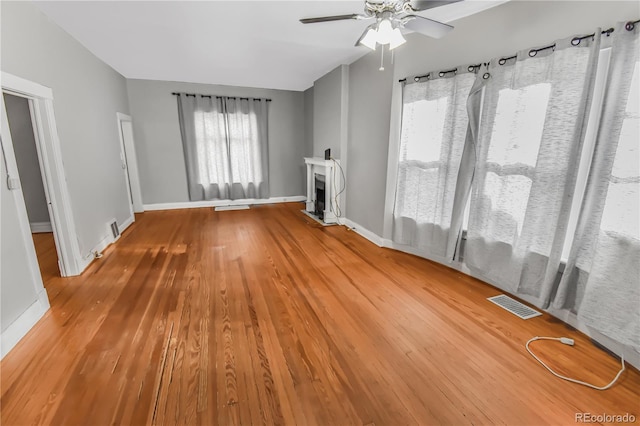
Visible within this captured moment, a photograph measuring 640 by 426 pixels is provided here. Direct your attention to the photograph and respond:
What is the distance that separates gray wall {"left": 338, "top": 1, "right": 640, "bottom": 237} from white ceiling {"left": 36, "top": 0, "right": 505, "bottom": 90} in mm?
190

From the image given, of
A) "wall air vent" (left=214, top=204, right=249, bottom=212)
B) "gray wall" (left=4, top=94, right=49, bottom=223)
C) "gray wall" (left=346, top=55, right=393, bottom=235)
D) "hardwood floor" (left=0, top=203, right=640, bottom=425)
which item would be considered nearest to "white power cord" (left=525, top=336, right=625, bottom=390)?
"hardwood floor" (left=0, top=203, right=640, bottom=425)

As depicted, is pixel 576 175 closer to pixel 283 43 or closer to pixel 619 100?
pixel 619 100

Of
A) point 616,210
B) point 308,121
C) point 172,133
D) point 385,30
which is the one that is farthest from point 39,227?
point 616,210

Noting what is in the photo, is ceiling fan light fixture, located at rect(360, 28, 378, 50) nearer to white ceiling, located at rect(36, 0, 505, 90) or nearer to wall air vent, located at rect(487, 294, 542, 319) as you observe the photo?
white ceiling, located at rect(36, 0, 505, 90)

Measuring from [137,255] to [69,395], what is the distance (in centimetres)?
224

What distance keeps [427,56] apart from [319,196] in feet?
9.57

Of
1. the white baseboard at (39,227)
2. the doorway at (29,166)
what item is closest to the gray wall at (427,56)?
the doorway at (29,166)

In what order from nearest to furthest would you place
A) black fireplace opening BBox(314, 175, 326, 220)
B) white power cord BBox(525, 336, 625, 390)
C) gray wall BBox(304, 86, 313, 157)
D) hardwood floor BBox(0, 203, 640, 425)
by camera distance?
hardwood floor BBox(0, 203, 640, 425) < white power cord BBox(525, 336, 625, 390) < black fireplace opening BBox(314, 175, 326, 220) < gray wall BBox(304, 86, 313, 157)

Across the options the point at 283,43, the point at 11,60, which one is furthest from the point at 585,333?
the point at 11,60

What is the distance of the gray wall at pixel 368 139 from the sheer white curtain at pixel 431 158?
0.36 m

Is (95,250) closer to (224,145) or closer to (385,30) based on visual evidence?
(224,145)

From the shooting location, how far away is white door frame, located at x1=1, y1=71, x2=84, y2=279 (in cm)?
246

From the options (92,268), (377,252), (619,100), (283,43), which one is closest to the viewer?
(619,100)

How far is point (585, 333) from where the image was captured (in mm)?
2039
